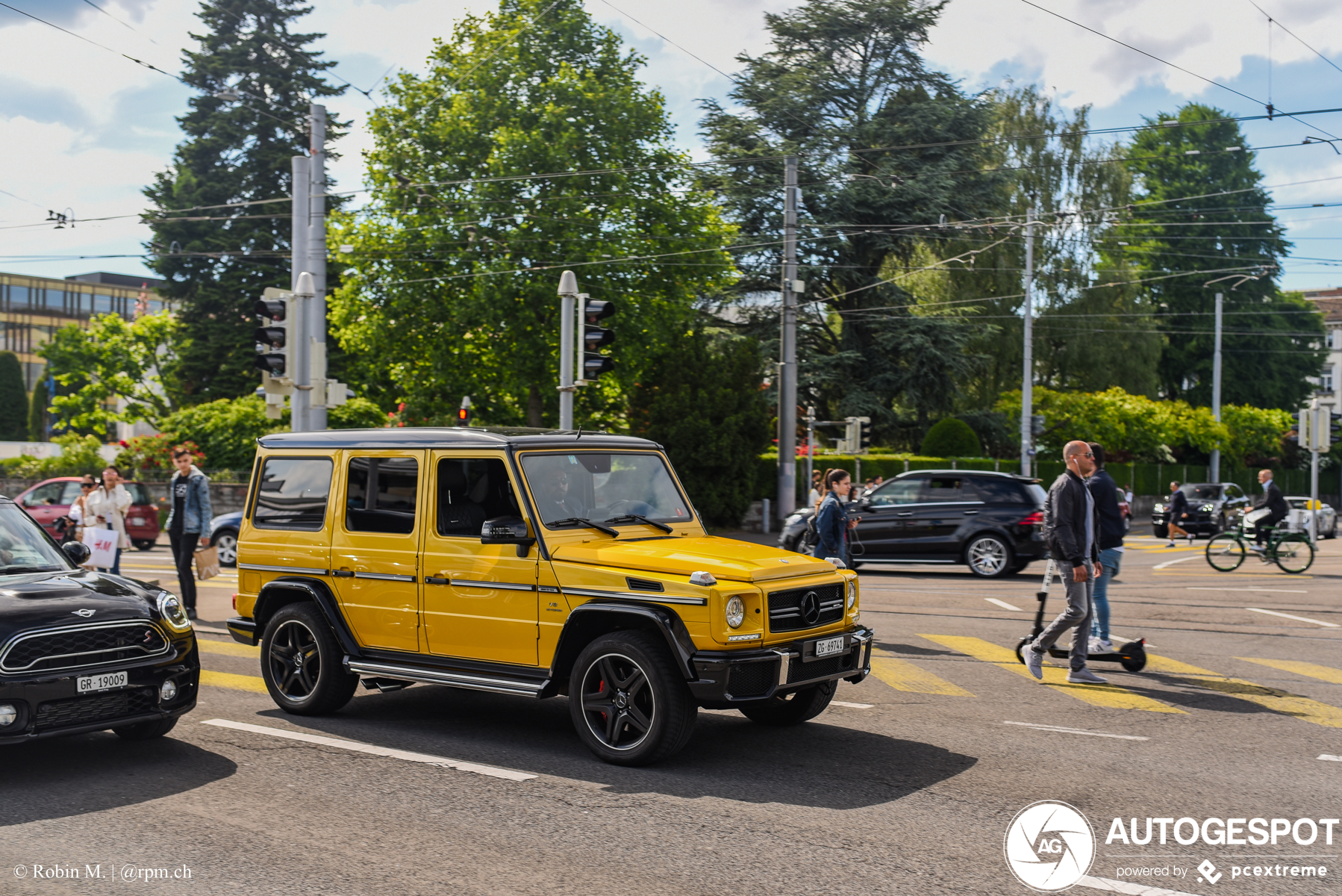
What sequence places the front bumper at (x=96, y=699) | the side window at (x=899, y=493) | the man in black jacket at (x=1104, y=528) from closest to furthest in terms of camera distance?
the front bumper at (x=96, y=699) < the man in black jacket at (x=1104, y=528) < the side window at (x=899, y=493)

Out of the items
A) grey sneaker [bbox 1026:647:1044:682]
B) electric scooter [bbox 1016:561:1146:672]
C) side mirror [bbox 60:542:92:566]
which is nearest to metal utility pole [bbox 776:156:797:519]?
electric scooter [bbox 1016:561:1146:672]

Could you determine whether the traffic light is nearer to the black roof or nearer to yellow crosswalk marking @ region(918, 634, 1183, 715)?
yellow crosswalk marking @ region(918, 634, 1183, 715)

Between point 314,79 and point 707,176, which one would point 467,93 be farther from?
point 314,79

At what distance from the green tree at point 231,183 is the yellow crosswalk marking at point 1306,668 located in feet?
134

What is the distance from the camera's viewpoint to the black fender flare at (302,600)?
26.8 feet

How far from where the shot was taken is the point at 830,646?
7098 millimetres

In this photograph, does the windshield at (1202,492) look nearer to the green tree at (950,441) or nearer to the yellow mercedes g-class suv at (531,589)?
the green tree at (950,441)

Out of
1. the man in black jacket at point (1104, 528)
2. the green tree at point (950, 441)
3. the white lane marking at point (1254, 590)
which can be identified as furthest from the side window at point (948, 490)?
the green tree at point (950, 441)

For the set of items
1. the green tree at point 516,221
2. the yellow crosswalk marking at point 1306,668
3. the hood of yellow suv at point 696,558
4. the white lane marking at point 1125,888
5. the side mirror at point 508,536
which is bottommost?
the yellow crosswalk marking at point 1306,668

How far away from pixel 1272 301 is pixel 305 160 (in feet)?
197

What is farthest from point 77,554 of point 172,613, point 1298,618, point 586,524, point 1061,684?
point 1298,618

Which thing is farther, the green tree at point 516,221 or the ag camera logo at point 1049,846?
the green tree at point 516,221

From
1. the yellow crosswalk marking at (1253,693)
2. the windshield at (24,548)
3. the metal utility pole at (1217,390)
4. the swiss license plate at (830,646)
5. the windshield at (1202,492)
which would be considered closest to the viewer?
the swiss license plate at (830,646)

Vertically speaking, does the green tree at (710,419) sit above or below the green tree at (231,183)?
below
